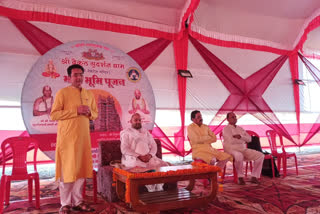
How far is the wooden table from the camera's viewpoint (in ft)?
7.89

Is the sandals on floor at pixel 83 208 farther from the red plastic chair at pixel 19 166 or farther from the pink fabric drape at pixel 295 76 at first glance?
the pink fabric drape at pixel 295 76

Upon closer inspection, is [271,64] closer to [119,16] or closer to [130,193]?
[119,16]

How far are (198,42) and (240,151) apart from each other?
264cm

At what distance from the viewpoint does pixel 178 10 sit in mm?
5402

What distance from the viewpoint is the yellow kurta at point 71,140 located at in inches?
103

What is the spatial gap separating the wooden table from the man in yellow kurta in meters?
0.39

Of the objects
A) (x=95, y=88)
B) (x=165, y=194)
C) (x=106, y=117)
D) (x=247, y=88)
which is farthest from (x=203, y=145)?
(x=247, y=88)

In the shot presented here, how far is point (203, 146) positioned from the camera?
154 inches

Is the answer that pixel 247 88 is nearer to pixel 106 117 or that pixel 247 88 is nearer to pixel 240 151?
pixel 240 151

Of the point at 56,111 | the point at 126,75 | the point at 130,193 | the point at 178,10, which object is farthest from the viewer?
the point at 178,10

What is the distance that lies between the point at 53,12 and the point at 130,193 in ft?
11.6

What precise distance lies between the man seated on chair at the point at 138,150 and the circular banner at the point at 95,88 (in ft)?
4.43

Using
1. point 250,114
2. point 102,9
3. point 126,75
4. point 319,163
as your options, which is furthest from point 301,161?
point 102,9

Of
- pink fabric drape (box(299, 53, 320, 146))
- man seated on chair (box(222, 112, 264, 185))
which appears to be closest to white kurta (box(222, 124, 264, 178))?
man seated on chair (box(222, 112, 264, 185))
